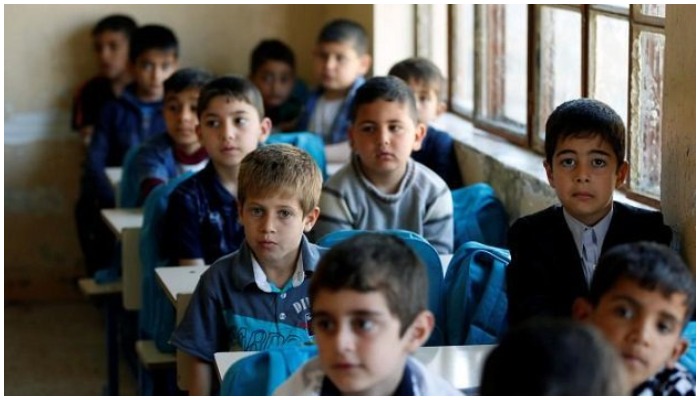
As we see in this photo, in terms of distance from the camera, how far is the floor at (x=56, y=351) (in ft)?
16.2

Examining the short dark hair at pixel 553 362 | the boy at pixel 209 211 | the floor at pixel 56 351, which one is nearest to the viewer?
the short dark hair at pixel 553 362

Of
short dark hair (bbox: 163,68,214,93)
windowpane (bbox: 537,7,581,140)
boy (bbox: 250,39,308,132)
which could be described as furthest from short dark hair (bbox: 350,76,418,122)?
boy (bbox: 250,39,308,132)

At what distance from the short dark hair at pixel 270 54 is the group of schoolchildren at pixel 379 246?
285 millimetres

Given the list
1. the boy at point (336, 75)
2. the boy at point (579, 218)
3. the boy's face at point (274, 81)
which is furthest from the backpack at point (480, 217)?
the boy's face at point (274, 81)

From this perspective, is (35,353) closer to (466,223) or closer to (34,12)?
(34,12)

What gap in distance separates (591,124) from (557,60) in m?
1.31

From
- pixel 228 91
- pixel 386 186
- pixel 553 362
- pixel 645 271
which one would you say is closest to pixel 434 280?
pixel 386 186

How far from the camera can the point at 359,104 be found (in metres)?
4.10

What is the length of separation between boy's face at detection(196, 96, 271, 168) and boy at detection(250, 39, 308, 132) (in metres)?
1.51

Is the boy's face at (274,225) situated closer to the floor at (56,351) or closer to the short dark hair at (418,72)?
the short dark hair at (418,72)

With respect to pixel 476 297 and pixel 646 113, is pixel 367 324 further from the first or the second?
pixel 646 113

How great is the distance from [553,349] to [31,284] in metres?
4.76

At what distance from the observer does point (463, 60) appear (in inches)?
209

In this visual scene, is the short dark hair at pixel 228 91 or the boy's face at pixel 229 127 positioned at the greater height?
the short dark hair at pixel 228 91
